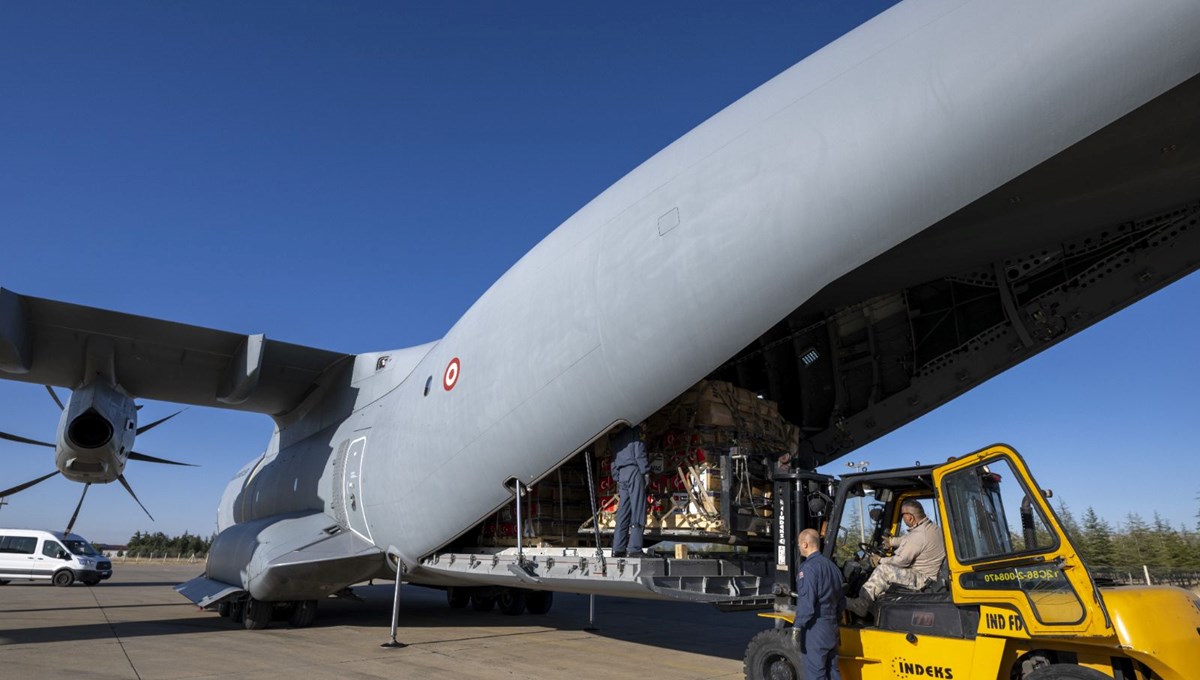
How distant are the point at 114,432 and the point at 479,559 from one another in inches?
238

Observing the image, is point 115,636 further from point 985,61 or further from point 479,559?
point 985,61

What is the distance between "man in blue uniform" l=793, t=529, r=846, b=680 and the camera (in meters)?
5.04

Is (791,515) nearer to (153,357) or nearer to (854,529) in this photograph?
(854,529)

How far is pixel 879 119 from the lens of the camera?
15.3 feet

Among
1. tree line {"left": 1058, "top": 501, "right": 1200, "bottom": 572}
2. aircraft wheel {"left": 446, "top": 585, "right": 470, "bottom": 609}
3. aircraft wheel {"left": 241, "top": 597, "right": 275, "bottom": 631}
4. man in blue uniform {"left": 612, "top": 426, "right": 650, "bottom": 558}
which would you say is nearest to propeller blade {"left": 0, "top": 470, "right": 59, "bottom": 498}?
aircraft wheel {"left": 241, "top": 597, "right": 275, "bottom": 631}

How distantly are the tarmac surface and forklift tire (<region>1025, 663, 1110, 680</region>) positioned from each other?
139 inches

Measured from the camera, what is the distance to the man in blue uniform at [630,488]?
21.1ft

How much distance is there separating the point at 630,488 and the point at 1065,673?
3.27m

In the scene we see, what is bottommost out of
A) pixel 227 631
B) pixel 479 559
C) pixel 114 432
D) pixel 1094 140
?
pixel 227 631

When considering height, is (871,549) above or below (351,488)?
below

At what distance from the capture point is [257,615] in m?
10.5

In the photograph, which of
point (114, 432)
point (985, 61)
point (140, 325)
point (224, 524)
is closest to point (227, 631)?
point (114, 432)

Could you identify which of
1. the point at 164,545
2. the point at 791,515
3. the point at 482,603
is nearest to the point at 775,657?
the point at 791,515

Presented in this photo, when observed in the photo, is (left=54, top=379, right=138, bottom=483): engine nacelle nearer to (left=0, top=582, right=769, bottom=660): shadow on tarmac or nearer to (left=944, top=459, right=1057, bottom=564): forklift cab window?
(left=0, top=582, right=769, bottom=660): shadow on tarmac
